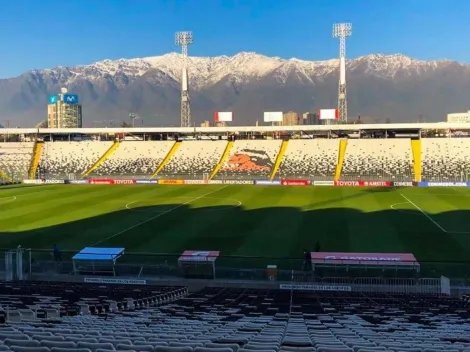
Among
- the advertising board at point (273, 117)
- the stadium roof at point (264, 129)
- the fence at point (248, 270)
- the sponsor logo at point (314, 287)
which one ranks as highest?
the advertising board at point (273, 117)

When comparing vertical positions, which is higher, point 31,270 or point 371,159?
point 371,159

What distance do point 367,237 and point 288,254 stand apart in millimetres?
6987

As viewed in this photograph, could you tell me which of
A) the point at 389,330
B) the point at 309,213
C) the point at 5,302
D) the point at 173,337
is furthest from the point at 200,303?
the point at 309,213

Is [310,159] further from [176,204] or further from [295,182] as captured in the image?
[176,204]

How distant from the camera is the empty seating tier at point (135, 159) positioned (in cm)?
7638

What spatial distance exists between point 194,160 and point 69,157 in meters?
21.8

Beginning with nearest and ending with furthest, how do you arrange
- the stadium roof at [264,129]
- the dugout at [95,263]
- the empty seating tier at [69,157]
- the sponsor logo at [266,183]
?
the dugout at [95,263] < the sponsor logo at [266,183] < the stadium roof at [264,129] < the empty seating tier at [69,157]

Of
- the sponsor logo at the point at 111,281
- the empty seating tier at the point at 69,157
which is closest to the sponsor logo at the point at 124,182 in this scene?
the empty seating tier at the point at 69,157

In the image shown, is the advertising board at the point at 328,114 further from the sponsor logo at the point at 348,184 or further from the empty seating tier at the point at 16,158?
the empty seating tier at the point at 16,158

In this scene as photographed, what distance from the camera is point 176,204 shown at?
4931 cm

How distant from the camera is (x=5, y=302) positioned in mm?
13562

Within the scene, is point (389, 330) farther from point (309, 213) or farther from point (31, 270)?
point (309, 213)

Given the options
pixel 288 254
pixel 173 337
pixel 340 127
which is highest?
pixel 340 127

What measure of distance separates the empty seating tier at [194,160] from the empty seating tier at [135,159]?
2.40 metres
